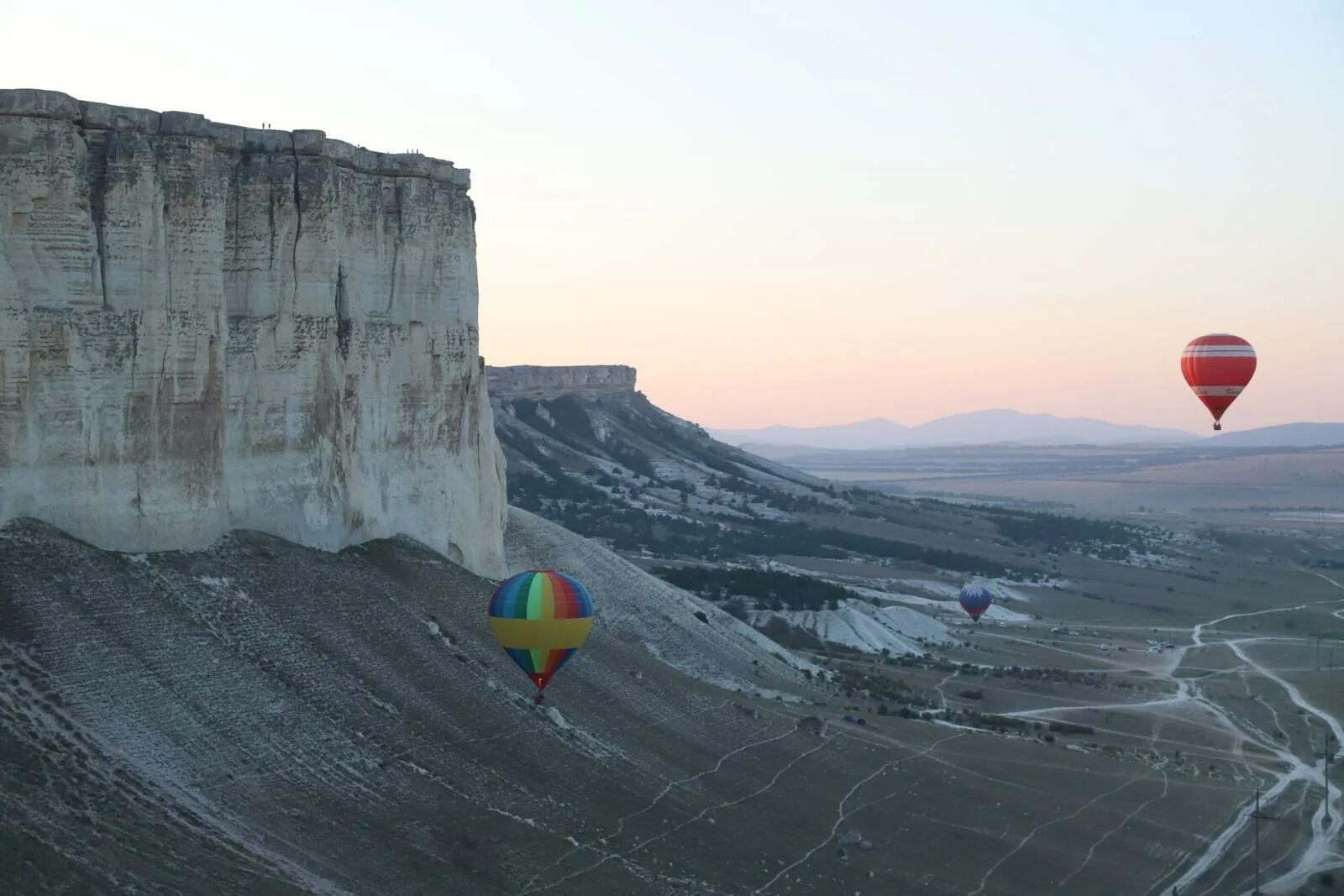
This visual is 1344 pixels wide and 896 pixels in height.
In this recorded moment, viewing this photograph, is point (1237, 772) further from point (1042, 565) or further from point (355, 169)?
point (1042, 565)

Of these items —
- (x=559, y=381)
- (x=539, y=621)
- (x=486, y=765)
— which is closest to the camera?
(x=486, y=765)

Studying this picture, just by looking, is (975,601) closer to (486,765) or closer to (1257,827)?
→ (1257,827)

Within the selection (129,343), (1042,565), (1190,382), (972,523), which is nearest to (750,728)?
Answer: (129,343)

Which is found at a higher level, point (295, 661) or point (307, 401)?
point (307, 401)

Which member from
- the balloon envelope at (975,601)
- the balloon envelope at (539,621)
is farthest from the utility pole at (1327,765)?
the balloon envelope at (975,601)

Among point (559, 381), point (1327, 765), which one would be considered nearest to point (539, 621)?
point (1327, 765)

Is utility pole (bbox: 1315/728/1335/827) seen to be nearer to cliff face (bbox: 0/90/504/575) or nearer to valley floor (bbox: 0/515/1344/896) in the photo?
valley floor (bbox: 0/515/1344/896)
